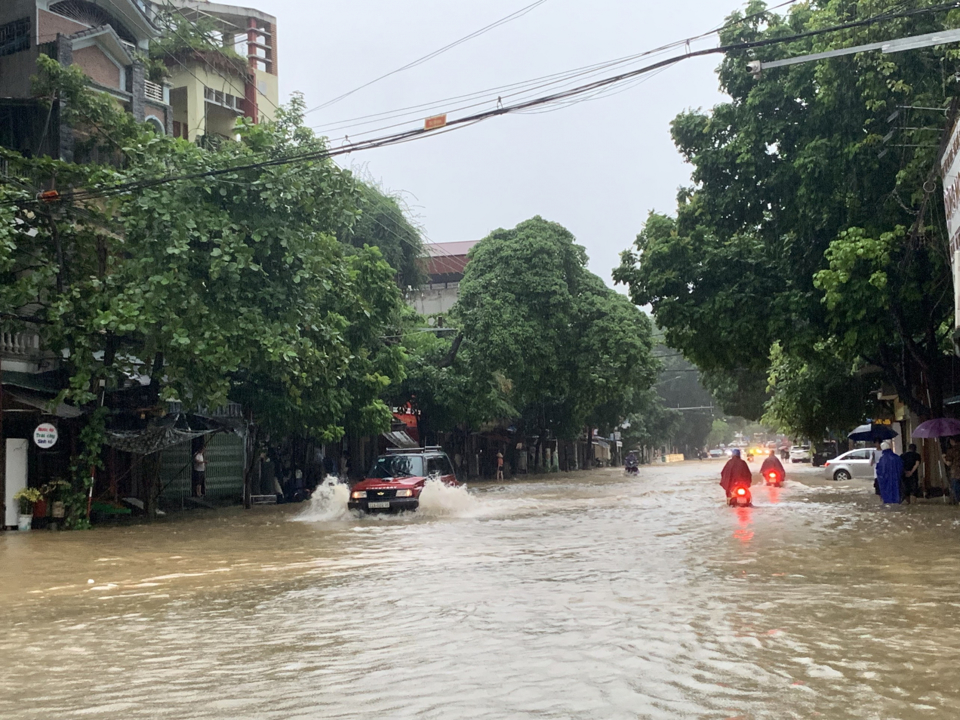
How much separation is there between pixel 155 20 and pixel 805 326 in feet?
101

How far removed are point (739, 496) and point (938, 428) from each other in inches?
191

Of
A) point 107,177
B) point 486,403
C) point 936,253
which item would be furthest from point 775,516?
point 486,403

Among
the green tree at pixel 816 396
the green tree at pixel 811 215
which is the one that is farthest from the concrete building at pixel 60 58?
the green tree at pixel 816 396

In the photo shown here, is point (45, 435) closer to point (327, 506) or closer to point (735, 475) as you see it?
point (327, 506)

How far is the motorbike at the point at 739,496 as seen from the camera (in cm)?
2472

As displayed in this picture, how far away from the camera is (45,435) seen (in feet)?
69.1

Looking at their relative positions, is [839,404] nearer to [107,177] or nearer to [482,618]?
[107,177]

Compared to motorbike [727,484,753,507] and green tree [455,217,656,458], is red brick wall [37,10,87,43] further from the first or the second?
motorbike [727,484,753,507]

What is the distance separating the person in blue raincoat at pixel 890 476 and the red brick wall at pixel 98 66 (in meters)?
25.4

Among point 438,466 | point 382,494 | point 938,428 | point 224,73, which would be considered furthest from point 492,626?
point 224,73

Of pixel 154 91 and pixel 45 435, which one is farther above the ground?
pixel 154 91

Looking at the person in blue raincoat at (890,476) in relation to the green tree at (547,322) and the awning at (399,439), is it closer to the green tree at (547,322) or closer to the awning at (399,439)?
the green tree at (547,322)

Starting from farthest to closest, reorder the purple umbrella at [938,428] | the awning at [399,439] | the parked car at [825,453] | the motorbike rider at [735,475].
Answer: the parked car at [825,453] → the awning at [399,439] → the motorbike rider at [735,475] → the purple umbrella at [938,428]

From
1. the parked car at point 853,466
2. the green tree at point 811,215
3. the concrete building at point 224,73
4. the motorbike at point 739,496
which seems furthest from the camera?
the concrete building at point 224,73
